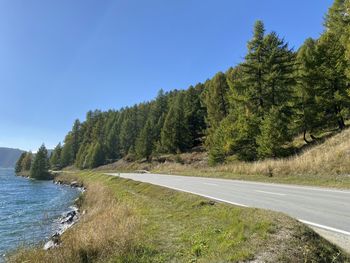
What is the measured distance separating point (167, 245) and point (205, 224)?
61.9 inches

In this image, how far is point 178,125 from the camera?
219ft

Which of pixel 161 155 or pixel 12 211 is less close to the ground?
pixel 161 155

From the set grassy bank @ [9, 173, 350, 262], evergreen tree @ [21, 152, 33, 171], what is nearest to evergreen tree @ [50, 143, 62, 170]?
evergreen tree @ [21, 152, 33, 171]

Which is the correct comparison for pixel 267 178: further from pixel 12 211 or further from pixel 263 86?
pixel 12 211

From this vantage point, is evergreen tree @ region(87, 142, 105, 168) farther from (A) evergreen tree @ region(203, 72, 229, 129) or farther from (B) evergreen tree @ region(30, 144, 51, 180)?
(A) evergreen tree @ region(203, 72, 229, 129)

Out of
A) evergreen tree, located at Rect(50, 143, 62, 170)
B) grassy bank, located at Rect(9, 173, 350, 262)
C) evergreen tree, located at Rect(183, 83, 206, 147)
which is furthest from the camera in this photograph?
evergreen tree, located at Rect(50, 143, 62, 170)

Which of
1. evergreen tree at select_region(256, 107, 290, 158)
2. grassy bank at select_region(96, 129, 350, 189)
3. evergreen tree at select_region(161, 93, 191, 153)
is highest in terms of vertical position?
evergreen tree at select_region(161, 93, 191, 153)

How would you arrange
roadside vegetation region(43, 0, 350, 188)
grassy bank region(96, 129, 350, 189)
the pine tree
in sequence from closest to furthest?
grassy bank region(96, 129, 350, 189) < roadside vegetation region(43, 0, 350, 188) < the pine tree

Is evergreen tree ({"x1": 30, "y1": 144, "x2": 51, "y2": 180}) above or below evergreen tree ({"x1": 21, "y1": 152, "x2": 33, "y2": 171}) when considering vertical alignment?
below

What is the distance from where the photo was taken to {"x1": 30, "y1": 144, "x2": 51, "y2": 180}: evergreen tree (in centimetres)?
8831

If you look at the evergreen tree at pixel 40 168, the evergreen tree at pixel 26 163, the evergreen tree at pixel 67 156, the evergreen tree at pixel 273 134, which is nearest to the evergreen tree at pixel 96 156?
the evergreen tree at pixel 40 168

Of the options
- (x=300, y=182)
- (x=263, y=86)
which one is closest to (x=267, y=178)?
(x=300, y=182)

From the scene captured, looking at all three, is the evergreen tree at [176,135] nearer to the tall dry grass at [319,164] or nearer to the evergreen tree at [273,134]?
the evergreen tree at [273,134]

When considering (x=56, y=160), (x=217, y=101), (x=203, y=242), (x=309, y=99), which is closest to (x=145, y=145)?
(x=217, y=101)
